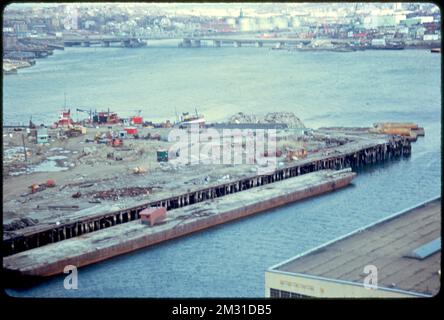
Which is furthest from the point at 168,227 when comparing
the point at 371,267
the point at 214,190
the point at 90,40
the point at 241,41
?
the point at 241,41

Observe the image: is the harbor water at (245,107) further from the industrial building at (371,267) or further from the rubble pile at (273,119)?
the industrial building at (371,267)

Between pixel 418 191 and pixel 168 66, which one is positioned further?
pixel 168 66

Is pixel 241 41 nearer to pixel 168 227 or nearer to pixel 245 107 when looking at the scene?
pixel 245 107

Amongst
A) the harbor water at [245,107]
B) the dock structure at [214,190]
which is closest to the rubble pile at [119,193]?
the dock structure at [214,190]

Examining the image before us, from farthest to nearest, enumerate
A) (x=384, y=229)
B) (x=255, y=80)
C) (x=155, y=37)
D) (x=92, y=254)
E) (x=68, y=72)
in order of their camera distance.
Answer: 1. (x=155, y=37)
2. (x=68, y=72)
3. (x=255, y=80)
4. (x=92, y=254)
5. (x=384, y=229)
